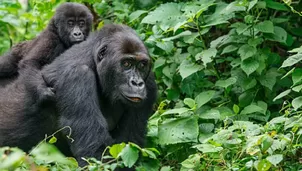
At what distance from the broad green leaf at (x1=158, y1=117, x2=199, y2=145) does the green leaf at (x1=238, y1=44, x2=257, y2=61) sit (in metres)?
0.82

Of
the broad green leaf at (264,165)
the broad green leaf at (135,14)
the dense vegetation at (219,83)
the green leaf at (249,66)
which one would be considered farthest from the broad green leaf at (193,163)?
the broad green leaf at (135,14)

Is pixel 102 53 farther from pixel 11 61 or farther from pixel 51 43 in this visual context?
pixel 11 61

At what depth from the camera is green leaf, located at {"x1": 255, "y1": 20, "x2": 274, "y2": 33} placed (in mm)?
6134

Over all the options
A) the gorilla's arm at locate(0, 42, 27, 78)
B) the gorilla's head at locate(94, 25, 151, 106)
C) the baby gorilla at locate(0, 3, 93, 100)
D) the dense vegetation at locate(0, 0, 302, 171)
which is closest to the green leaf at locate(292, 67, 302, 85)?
the dense vegetation at locate(0, 0, 302, 171)

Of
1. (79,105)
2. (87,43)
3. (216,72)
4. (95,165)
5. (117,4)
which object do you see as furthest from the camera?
(117,4)

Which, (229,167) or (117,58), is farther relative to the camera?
(117,58)

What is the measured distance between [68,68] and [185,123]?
1.10 m

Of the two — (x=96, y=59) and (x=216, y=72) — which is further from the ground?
(x=96, y=59)

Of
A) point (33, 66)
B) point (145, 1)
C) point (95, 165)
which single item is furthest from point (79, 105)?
point (145, 1)

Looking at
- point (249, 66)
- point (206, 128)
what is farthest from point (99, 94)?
point (249, 66)

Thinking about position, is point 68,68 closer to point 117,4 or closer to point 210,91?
point 210,91

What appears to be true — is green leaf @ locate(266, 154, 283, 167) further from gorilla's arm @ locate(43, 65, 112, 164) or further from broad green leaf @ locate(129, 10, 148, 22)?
broad green leaf @ locate(129, 10, 148, 22)

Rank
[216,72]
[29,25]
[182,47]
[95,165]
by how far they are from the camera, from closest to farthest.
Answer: [95,165] < [216,72] < [182,47] < [29,25]

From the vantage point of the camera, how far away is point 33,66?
583 centimetres
